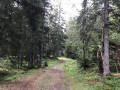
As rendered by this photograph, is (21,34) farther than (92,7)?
Yes

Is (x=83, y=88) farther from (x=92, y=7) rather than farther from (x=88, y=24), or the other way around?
(x=92, y=7)

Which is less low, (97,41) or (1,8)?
(1,8)

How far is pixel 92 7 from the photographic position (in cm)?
760

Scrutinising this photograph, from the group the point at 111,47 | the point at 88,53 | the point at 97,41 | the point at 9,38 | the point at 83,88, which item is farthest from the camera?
the point at 88,53

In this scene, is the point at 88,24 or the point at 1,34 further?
the point at 88,24

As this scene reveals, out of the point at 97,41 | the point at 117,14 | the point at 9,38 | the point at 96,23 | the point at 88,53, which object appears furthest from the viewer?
the point at 88,53

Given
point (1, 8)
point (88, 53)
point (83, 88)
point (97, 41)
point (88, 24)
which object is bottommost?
point (83, 88)

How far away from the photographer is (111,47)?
35.7 feet

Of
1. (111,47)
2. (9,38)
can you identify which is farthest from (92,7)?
(9,38)

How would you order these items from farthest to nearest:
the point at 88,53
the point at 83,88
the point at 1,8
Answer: the point at 88,53
the point at 1,8
the point at 83,88

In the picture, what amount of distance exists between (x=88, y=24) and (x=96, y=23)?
88 cm

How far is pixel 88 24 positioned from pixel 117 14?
214 cm

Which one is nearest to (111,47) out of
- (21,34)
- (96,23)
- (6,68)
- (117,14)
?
(96,23)

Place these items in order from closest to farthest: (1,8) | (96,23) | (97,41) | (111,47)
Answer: (1,8) → (96,23) → (97,41) → (111,47)
